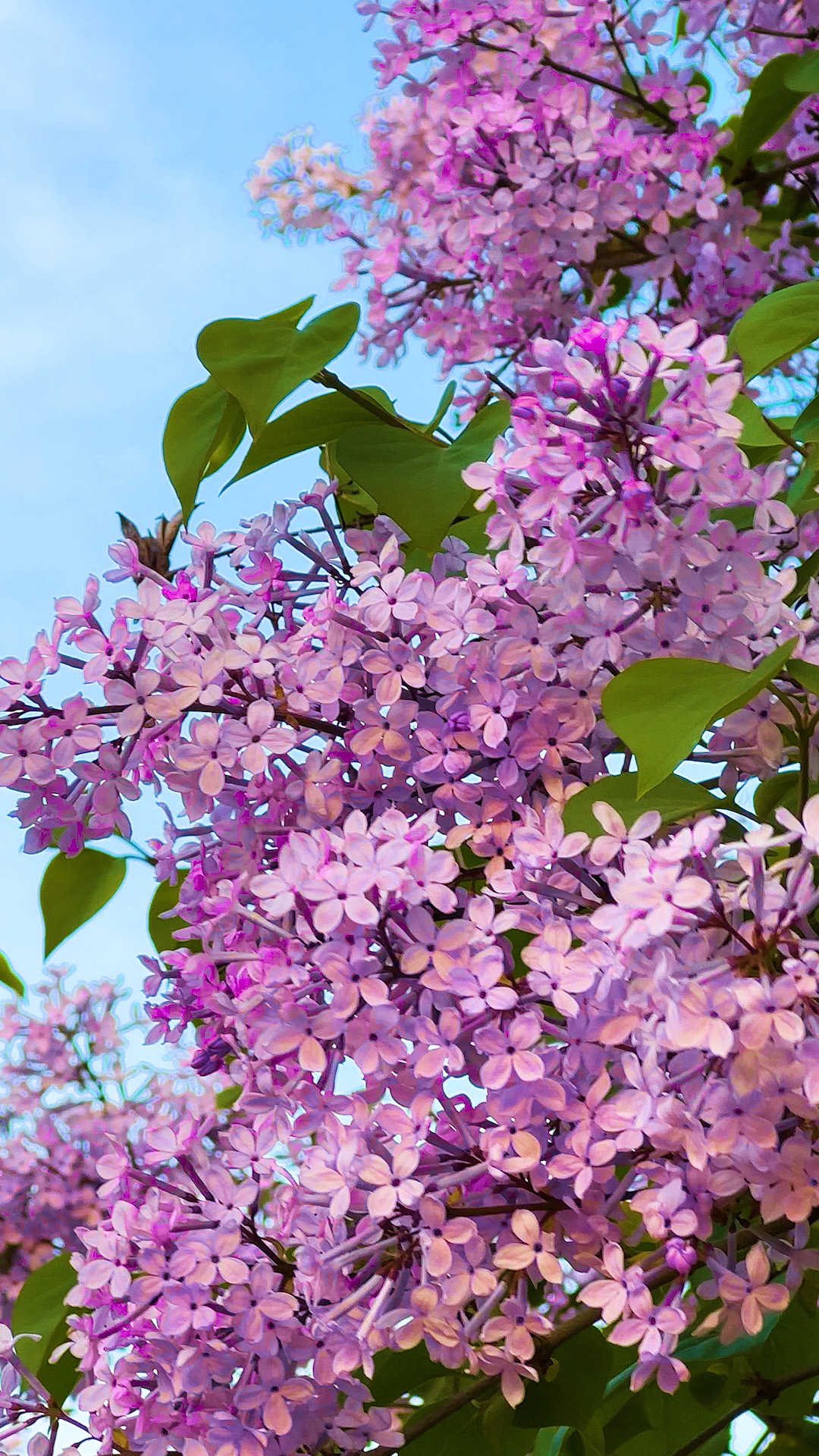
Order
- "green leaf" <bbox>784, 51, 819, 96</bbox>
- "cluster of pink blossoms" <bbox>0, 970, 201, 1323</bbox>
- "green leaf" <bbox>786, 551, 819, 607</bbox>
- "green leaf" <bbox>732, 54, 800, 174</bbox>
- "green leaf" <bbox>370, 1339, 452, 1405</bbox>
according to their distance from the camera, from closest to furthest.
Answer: "green leaf" <bbox>786, 551, 819, 607</bbox>, "green leaf" <bbox>370, 1339, 452, 1405</bbox>, "green leaf" <bbox>784, 51, 819, 96</bbox>, "green leaf" <bbox>732, 54, 800, 174</bbox>, "cluster of pink blossoms" <bbox>0, 970, 201, 1323</bbox>

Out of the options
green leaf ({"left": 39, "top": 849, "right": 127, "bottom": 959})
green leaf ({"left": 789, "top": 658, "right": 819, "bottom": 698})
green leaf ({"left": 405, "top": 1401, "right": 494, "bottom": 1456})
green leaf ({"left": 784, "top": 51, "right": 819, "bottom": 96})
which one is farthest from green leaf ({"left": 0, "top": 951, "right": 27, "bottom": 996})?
green leaf ({"left": 784, "top": 51, "right": 819, "bottom": 96})

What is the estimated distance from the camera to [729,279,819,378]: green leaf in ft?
3.08

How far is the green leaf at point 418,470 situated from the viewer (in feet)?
3.13

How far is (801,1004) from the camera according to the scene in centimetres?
69

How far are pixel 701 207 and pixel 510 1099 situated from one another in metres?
1.27

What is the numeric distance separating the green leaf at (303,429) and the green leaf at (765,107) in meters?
0.69

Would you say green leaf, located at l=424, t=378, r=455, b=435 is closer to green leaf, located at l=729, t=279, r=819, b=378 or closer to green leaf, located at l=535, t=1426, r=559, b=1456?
green leaf, located at l=729, t=279, r=819, b=378

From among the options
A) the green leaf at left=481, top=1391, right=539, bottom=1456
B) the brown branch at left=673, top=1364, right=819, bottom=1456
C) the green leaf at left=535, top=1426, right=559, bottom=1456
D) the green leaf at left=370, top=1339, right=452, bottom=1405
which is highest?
the green leaf at left=370, top=1339, right=452, bottom=1405

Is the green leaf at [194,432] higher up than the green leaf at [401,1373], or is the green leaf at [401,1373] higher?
the green leaf at [194,432]

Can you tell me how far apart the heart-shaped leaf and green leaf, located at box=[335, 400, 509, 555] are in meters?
0.22

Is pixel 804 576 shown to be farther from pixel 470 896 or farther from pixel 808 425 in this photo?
pixel 470 896

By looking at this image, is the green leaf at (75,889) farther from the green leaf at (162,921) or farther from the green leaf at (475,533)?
the green leaf at (475,533)

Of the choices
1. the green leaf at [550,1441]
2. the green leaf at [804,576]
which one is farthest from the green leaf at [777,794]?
the green leaf at [550,1441]

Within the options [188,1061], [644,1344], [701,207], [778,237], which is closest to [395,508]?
[188,1061]
